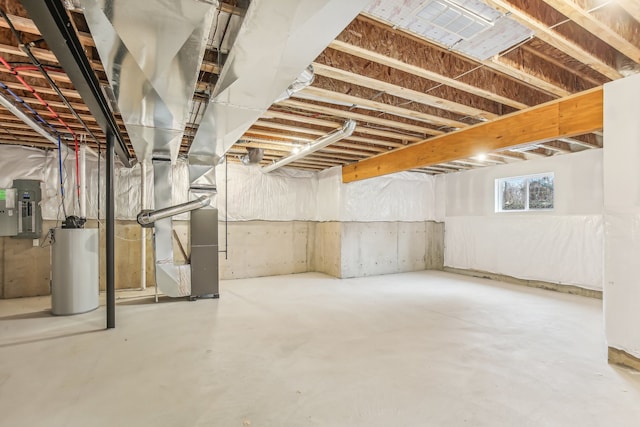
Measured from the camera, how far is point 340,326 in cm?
313

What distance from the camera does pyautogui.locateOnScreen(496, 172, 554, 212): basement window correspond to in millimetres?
5109

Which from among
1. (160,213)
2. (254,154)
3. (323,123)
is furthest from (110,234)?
(323,123)

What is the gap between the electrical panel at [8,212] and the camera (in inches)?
160

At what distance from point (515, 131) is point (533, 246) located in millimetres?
2942

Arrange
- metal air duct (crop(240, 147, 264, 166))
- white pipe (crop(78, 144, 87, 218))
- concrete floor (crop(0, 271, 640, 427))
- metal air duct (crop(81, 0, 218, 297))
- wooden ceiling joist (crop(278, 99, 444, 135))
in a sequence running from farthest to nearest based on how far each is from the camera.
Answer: metal air duct (crop(240, 147, 264, 166))
white pipe (crop(78, 144, 87, 218))
wooden ceiling joist (crop(278, 99, 444, 135))
concrete floor (crop(0, 271, 640, 427))
metal air duct (crop(81, 0, 218, 297))

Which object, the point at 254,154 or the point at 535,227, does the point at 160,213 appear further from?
the point at 535,227

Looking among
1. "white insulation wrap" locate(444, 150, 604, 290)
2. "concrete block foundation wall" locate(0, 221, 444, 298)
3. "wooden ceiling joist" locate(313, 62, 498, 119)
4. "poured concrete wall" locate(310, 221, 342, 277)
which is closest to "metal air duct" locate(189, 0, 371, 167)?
"wooden ceiling joist" locate(313, 62, 498, 119)

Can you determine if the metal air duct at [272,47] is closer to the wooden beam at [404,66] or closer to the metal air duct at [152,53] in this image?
the metal air duct at [152,53]

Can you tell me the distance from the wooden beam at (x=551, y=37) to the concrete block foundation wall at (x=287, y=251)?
4116 millimetres

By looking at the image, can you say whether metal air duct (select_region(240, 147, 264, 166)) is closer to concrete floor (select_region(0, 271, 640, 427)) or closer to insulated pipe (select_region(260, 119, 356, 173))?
insulated pipe (select_region(260, 119, 356, 173))

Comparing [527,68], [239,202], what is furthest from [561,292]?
[239,202]

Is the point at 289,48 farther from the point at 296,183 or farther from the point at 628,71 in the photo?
the point at 296,183

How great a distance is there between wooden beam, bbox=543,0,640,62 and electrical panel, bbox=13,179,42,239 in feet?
18.7

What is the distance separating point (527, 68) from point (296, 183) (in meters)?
4.38
